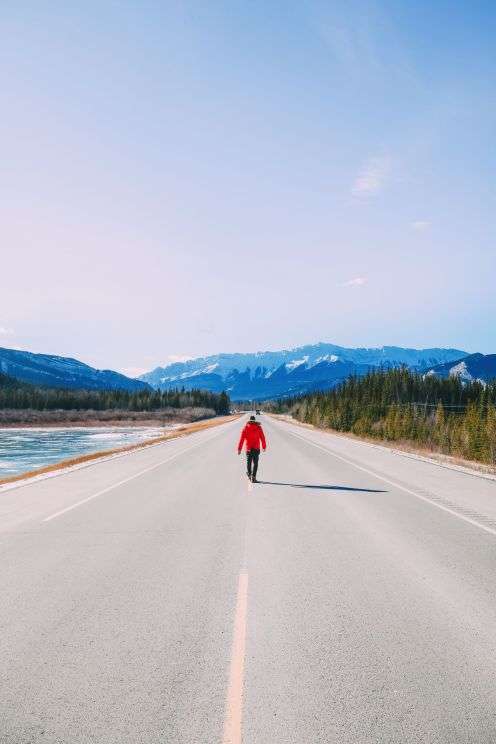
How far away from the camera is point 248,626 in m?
5.10

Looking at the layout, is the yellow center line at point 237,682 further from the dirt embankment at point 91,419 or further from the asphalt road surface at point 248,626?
the dirt embankment at point 91,419

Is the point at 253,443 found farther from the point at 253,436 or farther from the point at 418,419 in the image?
the point at 418,419

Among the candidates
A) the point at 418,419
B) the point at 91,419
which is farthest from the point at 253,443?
the point at 91,419

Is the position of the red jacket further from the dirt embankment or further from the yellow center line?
the dirt embankment

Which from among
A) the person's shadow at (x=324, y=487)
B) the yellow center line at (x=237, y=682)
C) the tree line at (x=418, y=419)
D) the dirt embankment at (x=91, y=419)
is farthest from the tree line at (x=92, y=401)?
the yellow center line at (x=237, y=682)

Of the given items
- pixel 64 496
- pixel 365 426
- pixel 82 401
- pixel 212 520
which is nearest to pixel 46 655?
pixel 212 520

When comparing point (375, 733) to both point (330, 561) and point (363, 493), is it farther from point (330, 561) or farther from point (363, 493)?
point (363, 493)

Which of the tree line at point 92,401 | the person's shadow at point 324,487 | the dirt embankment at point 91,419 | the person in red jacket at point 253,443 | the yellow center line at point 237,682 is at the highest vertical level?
the tree line at point 92,401

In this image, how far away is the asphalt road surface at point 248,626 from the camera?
353 cm

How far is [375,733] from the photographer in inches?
133

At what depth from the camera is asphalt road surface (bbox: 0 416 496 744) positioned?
3527 millimetres

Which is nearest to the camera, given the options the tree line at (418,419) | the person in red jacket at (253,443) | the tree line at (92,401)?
the person in red jacket at (253,443)

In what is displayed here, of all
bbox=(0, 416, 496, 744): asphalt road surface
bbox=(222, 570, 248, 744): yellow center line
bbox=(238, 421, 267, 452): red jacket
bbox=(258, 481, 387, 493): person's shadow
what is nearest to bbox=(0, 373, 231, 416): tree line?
bbox=(238, 421, 267, 452): red jacket

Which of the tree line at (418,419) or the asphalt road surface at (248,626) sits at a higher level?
the tree line at (418,419)
